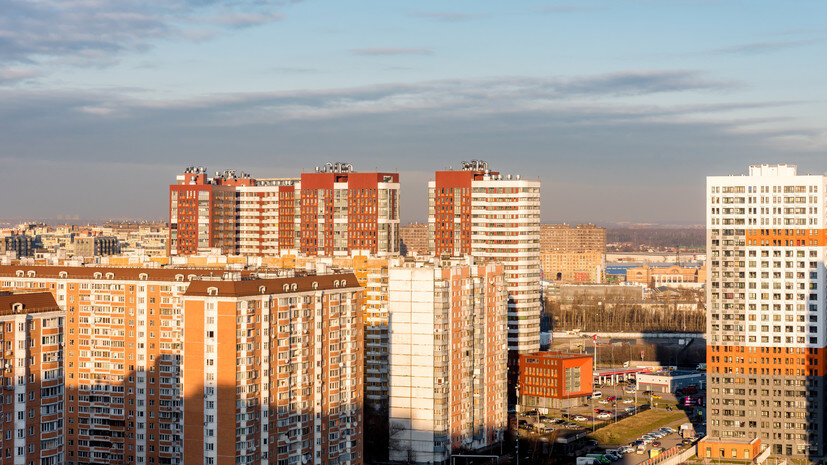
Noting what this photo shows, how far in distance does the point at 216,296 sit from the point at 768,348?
43.4 metres

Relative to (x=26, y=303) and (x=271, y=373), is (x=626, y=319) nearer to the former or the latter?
(x=271, y=373)

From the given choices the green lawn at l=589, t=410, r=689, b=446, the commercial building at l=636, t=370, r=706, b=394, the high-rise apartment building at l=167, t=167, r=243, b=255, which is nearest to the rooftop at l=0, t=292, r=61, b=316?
the green lawn at l=589, t=410, r=689, b=446

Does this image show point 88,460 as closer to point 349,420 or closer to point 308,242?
point 349,420

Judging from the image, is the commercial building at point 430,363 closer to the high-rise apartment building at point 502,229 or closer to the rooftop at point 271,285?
the rooftop at point 271,285

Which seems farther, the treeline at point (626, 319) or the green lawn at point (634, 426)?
the treeline at point (626, 319)

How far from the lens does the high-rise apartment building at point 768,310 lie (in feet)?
289

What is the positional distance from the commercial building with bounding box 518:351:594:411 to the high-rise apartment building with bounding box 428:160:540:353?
2.09 meters

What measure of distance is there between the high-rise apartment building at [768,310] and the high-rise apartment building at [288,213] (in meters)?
46.0

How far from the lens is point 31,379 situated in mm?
56812

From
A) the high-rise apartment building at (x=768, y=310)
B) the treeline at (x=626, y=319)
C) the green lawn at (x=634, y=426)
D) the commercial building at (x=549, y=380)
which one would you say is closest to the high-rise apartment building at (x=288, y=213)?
the commercial building at (x=549, y=380)

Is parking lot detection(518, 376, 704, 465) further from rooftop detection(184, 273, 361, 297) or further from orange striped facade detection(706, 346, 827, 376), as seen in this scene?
rooftop detection(184, 273, 361, 297)

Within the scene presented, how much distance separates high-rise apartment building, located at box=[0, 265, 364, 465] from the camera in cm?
6819

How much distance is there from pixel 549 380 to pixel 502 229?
14.4 meters

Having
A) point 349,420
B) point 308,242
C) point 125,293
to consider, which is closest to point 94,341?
point 125,293
